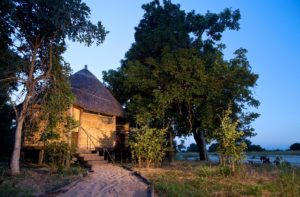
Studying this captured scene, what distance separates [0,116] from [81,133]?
5.83 meters

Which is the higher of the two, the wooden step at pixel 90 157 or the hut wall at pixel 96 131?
the hut wall at pixel 96 131

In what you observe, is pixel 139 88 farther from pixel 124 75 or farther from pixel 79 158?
pixel 79 158

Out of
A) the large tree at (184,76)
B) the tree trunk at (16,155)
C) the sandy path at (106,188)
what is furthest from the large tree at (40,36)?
the large tree at (184,76)

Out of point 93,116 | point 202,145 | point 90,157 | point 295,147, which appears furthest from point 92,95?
point 295,147

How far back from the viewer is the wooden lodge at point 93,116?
16234 millimetres

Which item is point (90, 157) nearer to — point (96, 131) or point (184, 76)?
point (96, 131)

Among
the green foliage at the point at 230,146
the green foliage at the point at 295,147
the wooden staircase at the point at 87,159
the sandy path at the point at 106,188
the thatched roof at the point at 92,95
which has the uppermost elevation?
the thatched roof at the point at 92,95

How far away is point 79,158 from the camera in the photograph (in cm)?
1506

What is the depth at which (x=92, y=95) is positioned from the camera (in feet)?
59.4

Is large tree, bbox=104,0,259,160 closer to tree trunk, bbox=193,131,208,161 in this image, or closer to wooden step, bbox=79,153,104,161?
tree trunk, bbox=193,131,208,161

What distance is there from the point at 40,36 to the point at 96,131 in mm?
7592

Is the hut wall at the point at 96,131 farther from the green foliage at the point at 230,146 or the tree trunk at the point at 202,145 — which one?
the green foliage at the point at 230,146

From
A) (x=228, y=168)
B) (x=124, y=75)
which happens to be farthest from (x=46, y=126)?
(x=124, y=75)

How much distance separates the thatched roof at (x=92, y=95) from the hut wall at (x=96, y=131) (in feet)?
1.91
